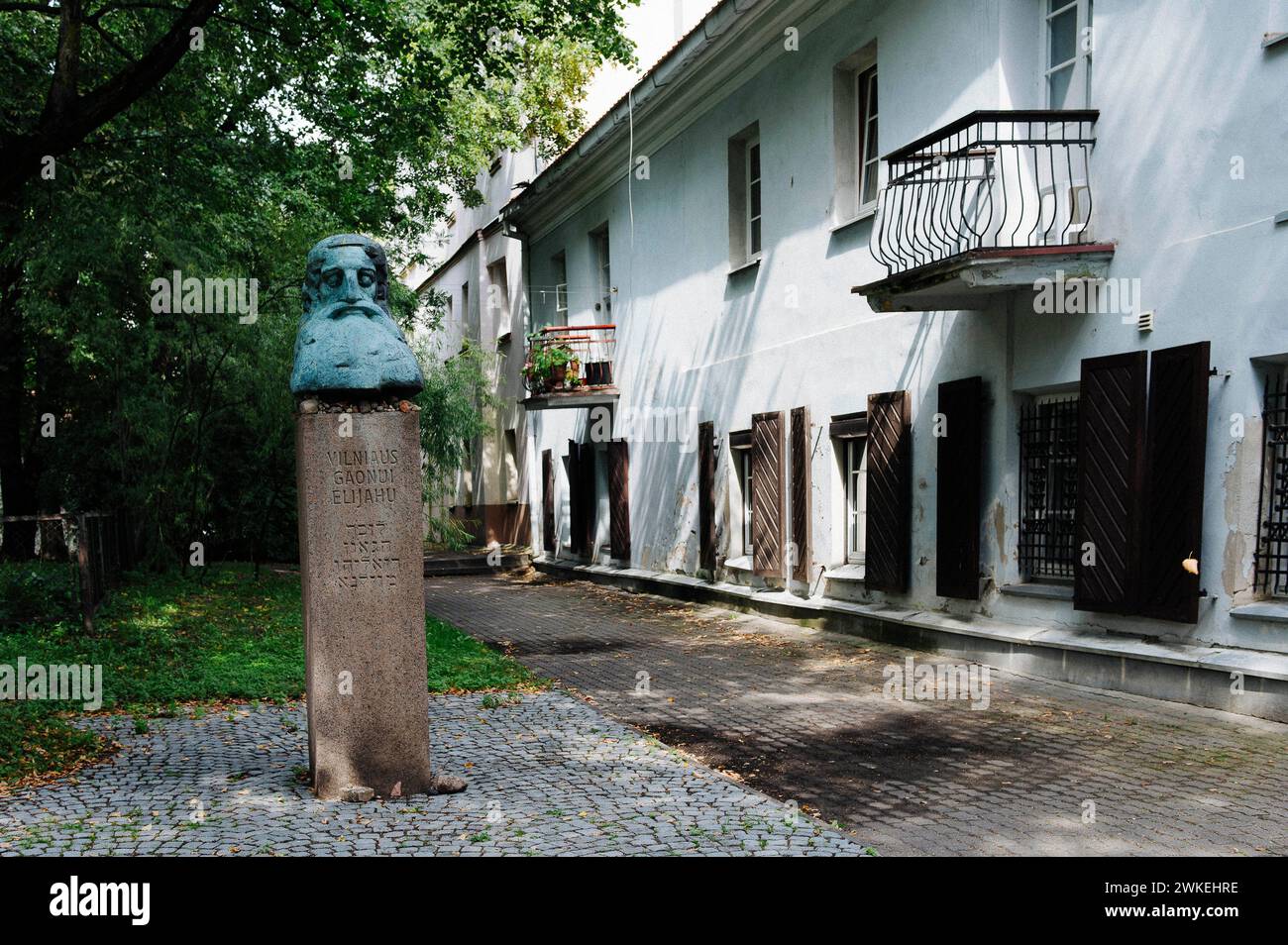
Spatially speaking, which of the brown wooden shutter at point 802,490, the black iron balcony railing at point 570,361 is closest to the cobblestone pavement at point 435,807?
the brown wooden shutter at point 802,490

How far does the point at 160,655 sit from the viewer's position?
1063 cm

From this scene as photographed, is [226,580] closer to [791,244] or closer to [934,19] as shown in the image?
[791,244]

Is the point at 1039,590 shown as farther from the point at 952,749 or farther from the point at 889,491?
the point at 952,749

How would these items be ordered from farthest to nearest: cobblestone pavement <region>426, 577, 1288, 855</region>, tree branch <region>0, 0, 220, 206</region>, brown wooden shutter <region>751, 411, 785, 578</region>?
brown wooden shutter <region>751, 411, 785, 578</region>, tree branch <region>0, 0, 220, 206</region>, cobblestone pavement <region>426, 577, 1288, 855</region>

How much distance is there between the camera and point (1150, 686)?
8.62 meters

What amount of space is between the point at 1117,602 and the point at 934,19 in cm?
591

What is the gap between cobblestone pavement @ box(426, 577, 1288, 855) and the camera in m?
5.60

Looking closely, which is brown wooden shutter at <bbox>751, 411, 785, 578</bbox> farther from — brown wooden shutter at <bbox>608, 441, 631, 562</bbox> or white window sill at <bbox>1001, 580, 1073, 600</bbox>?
brown wooden shutter at <bbox>608, 441, 631, 562</bbox>

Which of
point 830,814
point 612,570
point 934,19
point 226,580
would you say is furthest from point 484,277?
point 830,814

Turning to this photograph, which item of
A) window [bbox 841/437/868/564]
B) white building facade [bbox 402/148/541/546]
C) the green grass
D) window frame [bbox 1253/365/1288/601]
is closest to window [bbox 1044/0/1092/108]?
window frame [bbox 1253/365/1288/601]

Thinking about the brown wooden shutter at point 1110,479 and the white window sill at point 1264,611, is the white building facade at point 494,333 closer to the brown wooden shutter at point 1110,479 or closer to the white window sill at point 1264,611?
the brown wooden shutter at point 1110,479

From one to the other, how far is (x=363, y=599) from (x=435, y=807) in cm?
109

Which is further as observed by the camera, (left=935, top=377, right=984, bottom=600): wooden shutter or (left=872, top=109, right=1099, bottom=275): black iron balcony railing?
(left=935, top=377, right=984, bottom=600): wooden shutter

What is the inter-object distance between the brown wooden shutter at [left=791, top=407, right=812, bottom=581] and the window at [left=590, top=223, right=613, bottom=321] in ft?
27.7
